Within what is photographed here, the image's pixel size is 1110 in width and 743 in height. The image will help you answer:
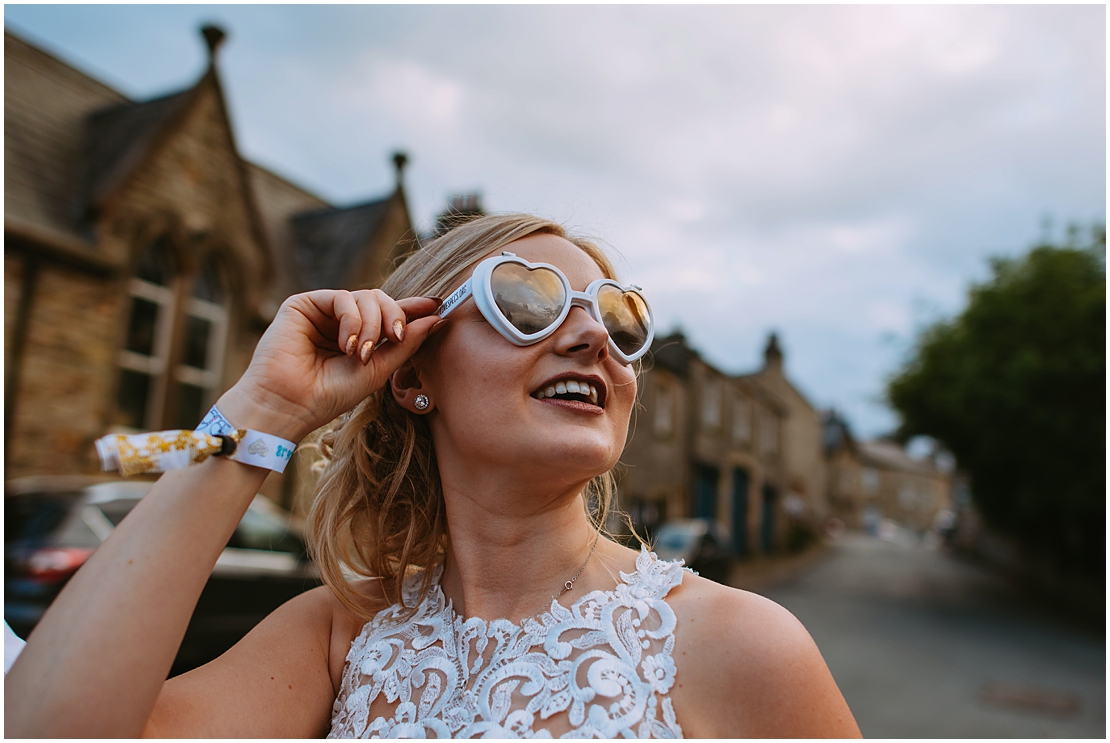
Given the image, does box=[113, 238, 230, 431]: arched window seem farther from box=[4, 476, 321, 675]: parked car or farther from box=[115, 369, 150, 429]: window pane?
box=[4, 476, 321, 675]: parked car

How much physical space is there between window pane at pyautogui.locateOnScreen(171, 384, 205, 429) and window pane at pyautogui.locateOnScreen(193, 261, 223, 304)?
58.2 inches

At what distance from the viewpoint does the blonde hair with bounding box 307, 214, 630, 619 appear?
1.89 meters

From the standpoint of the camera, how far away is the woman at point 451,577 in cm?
131

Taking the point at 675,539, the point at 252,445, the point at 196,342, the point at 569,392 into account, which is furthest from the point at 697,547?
the point at 252,445

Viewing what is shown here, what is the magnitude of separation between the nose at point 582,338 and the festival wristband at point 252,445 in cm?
61

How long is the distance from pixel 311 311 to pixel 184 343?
37.7 feet

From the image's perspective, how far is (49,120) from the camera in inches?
435

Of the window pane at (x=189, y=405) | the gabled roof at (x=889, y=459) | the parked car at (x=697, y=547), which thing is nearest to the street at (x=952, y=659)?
the parked car at (x=697, y=547)

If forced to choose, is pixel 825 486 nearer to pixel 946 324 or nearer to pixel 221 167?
pixel 946 324

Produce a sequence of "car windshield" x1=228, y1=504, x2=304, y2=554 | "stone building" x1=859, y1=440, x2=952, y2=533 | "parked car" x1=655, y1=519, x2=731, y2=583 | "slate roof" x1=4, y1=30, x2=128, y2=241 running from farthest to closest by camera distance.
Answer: "stone building" x1=859, y1=440, x2=952, y2=533
"parked car" x1=655, y1=519, x2=731, y2=583
"slate roof" x1=4, y1=30, x2=128, y2=241
"car windshield" x1=228, y1=504, x2=304, y2=554

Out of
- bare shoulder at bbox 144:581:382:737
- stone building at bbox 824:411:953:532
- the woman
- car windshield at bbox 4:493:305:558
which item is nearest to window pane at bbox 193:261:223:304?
car windshield at bbox 4:493:305:558

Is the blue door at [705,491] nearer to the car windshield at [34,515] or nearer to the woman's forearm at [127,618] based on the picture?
the car windshield at [34,515]

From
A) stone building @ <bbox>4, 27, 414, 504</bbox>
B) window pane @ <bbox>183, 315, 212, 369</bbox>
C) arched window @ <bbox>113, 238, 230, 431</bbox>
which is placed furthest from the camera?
window pane @ <bbox>183, 315, 212, 369</bbox>

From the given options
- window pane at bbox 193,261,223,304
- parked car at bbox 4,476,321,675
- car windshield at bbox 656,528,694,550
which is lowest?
car windshield at bbox 656,528,694,550
